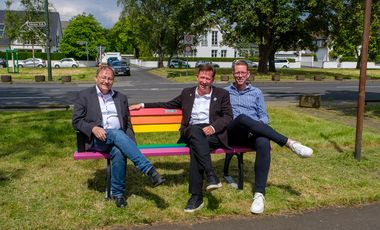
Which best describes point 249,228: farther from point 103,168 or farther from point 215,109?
point 103,168

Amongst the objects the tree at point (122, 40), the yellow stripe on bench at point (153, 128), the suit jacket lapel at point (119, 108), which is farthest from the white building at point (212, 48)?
the suit jacket lapel at point (119, 108)

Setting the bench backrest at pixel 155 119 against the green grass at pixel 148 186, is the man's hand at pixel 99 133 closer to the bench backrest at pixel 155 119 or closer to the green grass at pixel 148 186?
the green grass at pixel 148 186

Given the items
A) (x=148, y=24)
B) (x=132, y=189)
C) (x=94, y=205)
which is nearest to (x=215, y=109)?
(x=132, y=189)

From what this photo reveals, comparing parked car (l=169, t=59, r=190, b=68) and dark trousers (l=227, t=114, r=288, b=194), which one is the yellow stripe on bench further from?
parked car (l=169, t=59, r=190, b=68)

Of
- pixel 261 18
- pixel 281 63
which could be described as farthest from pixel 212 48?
pixel 261 18

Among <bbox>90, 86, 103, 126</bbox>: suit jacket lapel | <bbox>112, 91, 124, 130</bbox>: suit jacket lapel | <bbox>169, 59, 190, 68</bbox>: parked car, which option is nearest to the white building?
<bbox>169, 59, 190, 68</bbox>: parked car

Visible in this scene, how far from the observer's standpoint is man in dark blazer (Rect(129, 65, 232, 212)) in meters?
4.25

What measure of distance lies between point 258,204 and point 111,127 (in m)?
1.79

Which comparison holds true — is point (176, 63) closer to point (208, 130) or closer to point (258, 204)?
point (208, 130)

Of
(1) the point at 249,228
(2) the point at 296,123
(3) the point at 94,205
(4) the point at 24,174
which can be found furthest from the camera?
(2) the point at 296,123

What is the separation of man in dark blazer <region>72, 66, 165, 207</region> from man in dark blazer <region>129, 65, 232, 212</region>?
0.43 m

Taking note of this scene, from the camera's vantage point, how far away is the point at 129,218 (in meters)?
4.05

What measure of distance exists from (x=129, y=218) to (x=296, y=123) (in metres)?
6.03

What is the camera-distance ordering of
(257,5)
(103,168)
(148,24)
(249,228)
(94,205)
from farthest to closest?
(148,24) < (257,5) < (103,168) < (94,205) < (249,228)
